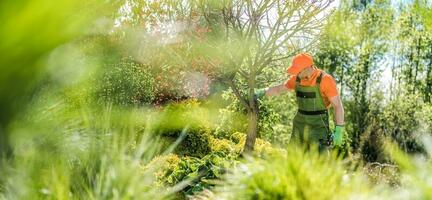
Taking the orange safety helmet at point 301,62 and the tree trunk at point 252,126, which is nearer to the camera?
the orange safety helmet at point 301,62

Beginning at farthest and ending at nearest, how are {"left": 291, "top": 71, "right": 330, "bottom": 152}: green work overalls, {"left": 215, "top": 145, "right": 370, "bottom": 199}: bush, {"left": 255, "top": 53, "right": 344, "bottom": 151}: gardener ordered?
{"left": 291, "top": 71, "right": 330, "bottom": 152}: green work overalls < {"left": 255, "top": 53, "right": 344, "bottom": 151}: gardener < {"left": 215, "top": 145, "right": 370, "bottom": 199}: bush

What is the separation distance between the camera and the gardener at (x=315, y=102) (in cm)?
545

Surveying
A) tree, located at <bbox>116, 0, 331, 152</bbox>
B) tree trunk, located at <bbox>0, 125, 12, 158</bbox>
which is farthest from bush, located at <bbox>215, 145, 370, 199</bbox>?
tree, located at <bbox>116, 0, 331, 152</bbox>

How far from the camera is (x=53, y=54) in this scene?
717 millimetres

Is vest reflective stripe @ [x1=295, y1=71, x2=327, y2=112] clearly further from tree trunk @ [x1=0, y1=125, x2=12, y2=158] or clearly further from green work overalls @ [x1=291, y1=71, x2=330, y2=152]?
tree trunk @ [x1=0, y1=125, x2=12, y2=158]

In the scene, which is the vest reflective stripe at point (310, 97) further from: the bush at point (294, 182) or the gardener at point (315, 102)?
the bush at point (294, 182)

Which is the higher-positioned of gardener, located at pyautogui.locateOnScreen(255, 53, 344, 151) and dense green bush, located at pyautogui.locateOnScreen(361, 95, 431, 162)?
gardener, located at pyautogui.locateOnScreen(255, 53, 344, 151)

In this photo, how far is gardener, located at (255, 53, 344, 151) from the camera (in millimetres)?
5449

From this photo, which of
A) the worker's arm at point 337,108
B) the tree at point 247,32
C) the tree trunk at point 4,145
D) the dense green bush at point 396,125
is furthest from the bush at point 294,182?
the dense green bush at point 396,125

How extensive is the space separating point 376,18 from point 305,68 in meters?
22.4

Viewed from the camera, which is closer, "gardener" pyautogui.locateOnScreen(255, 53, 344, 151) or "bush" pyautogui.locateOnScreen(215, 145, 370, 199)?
"bush" pyautogui.locateOnScreen(215, 145, 370, 199)

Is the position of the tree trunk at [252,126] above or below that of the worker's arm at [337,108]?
below

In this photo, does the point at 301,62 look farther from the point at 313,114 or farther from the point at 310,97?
the point at 313,114

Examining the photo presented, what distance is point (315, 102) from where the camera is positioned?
5.59 m
